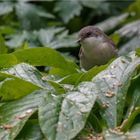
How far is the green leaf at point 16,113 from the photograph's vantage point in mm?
2098

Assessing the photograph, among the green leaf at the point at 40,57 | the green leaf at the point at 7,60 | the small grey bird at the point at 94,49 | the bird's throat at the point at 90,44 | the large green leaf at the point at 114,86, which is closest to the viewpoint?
the large green leaf at the point at 114,86

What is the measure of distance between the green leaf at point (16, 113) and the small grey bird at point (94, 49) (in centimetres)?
191

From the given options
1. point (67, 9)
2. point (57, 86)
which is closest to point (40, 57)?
point (57, 86)

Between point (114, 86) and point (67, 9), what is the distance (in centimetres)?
446

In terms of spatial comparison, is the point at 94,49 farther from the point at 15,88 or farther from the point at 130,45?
the point at 15,88

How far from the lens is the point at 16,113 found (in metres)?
2.20

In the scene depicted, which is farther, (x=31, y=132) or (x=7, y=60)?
(x=7, y=60)

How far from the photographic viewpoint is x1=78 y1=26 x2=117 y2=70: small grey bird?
13.8 feet

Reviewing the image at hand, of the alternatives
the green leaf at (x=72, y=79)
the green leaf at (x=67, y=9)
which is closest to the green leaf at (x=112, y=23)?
the green leaf at (x=67, y=9)

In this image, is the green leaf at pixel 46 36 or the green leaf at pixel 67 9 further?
the green leaf at pixel 67 9

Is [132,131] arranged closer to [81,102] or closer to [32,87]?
[81,102]

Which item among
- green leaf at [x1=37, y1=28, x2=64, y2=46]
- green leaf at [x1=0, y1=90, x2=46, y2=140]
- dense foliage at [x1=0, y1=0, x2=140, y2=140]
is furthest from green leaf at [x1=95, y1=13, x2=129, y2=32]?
green leaf at [x1=0, y1=90, x2=46, y2=140]

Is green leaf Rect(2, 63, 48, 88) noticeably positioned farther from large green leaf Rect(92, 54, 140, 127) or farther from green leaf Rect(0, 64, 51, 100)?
large green leaf Rect(92, 54, 140, 127)

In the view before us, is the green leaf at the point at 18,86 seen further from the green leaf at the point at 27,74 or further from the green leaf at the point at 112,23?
the green leaf at the point at 112,23
